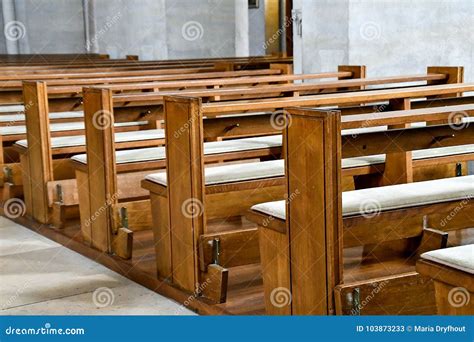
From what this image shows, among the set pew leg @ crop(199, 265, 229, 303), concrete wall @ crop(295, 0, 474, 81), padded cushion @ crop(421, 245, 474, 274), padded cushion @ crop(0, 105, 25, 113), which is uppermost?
concrete wall @ crop(295, 0, 474, 81)

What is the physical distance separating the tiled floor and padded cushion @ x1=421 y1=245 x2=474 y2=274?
118 centimetres

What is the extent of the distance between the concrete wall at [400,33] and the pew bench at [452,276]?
13.0ft

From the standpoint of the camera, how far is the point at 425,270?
214 centimetres

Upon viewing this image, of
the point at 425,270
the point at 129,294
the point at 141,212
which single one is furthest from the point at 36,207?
the point at 425,270

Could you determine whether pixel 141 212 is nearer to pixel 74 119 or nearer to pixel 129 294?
pixel 129 294

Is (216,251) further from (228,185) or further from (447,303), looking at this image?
(447,303)

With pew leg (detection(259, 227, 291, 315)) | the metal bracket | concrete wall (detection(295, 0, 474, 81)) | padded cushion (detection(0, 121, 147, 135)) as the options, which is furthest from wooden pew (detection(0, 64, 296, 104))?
pew leg (detection(259, 227, 291, 315))

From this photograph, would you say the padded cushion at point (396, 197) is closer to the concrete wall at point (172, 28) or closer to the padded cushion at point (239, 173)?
the padded cushion at point (239, 173)

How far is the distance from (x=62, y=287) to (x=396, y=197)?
A: 1458 mm

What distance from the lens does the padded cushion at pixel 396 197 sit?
267cm

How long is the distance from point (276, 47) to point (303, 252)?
16.0 meters

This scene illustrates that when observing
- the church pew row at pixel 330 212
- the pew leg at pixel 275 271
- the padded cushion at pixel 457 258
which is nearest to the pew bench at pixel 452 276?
the padded cushion at pixel 457 258

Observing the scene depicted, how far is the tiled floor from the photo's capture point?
3141mm

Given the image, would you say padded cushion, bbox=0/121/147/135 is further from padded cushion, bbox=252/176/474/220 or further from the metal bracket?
padded cushion, bbox=252/176/474/220
